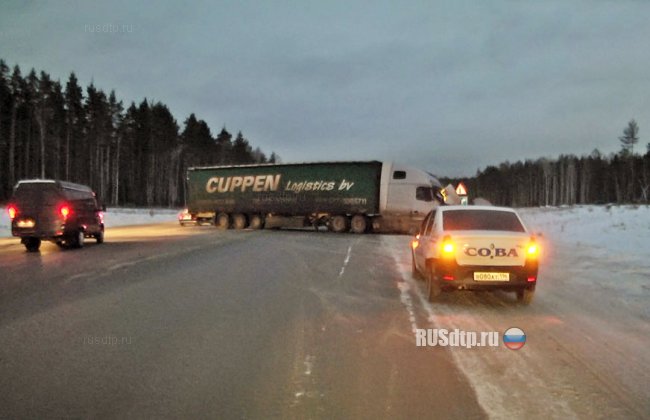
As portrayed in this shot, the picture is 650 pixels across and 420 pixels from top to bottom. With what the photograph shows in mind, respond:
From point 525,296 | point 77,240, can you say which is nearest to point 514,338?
point 525,296

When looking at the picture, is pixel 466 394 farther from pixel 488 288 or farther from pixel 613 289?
pixel 613 289

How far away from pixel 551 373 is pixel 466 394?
114 cm

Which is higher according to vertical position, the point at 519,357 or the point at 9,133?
the point at 9,133

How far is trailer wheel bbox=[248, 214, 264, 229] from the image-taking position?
34938 mm

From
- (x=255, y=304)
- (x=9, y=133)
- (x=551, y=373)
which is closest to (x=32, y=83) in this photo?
(x=9, y=133)

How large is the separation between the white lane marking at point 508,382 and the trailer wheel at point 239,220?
1142 inches

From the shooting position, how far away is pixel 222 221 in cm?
3612

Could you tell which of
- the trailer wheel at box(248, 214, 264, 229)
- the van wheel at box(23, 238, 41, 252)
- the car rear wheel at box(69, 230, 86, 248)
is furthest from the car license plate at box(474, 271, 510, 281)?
the trailer wheel at box(248, 214, 264, 229)

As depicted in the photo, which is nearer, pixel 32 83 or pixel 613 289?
pixel 613 289

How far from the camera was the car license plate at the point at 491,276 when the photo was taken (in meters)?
8.45

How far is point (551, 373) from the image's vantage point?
515 centimetres

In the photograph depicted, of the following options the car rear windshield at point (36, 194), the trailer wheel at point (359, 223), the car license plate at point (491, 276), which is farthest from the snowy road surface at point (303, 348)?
the trailer wheel at point (359, 223)

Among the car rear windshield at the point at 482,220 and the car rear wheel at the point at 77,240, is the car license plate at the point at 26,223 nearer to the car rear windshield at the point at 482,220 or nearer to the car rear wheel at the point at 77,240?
the car rear wheel at the point at 77,240

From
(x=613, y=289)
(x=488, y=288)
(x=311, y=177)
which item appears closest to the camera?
(x=488, y=288)
